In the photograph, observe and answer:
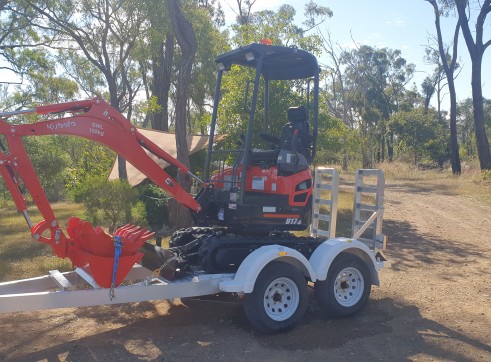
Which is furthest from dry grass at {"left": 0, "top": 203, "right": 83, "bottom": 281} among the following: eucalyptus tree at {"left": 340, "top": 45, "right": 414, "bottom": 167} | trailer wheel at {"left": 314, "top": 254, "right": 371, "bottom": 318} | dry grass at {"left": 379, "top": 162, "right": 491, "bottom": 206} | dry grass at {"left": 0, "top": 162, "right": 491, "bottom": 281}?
eucalyptus tree at {"left": 340, "top": 45, "right": 414, "bottom": 167}

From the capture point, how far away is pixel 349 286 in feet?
23.0

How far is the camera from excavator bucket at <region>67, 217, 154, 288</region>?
5.68 meters

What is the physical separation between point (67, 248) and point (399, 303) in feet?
14.9

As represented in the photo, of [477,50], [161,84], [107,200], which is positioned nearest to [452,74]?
[477,50]

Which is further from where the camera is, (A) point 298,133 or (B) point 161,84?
(B) point 161,84

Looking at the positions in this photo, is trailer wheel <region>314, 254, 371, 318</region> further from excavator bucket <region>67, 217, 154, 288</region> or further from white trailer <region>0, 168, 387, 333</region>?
excavator bucket <region>67, 217, 154, 288</region>

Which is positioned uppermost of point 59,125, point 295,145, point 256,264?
point 59,125

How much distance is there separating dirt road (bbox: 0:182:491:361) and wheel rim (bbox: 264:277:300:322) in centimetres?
24

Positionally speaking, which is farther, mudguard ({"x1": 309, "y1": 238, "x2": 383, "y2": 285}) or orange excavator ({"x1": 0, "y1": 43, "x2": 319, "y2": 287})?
mudguard ({"x1": 309, "y1": 238, "x2": 383, "y2": 285})

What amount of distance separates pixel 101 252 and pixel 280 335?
2.25m

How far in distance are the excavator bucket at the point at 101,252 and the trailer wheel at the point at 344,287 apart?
7.92 ft

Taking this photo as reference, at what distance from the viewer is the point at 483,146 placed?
29891 mm

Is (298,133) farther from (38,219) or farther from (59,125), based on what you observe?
(38,219)

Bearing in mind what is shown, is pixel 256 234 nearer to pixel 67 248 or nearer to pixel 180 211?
pixel 67 248
